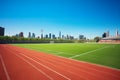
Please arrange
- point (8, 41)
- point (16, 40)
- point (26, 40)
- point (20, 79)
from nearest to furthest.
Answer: point (20, 79) → point (8, 41) → point (16, 40) → point (26, 40)

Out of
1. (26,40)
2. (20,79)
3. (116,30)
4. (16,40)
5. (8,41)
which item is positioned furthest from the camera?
(116,30)

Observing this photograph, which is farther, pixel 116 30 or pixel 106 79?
pixel 116 30

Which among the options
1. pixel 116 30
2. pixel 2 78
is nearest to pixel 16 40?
pixel 2 78

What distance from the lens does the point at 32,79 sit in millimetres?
7914

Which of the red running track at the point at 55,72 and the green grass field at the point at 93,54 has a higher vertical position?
the red running track at the point at 55,72

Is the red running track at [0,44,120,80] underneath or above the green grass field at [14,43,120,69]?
above

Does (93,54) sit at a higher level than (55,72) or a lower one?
lower

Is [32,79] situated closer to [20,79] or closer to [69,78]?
[20,79]

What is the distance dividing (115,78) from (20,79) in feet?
25.4

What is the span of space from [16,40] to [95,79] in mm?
82848

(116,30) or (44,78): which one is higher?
(116,30)

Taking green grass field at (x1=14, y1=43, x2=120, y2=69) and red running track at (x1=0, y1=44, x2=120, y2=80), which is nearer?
red running track at (x1=0, y1=44, x2=120, y2=80)

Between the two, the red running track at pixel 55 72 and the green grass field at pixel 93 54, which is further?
the green grass field at pixel 93 54

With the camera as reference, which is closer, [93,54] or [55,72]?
[55,72]
